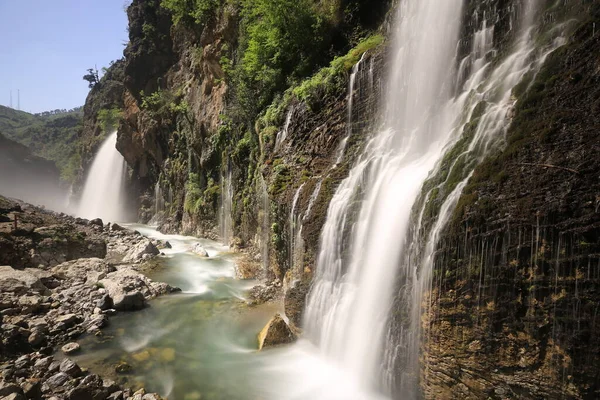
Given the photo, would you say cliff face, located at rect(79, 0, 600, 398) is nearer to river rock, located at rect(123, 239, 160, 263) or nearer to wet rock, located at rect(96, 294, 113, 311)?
river rock, located at rect(123, 239, 160, 263)

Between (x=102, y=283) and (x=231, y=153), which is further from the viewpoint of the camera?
(x=231, y=153)

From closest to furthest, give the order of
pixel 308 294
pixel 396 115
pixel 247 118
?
pixel 308 294 < pixel 396 115 < pixel 247 118

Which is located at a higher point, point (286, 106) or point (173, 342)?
point (286, 106)

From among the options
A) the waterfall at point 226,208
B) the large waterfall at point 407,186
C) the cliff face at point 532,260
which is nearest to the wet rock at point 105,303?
the large waterfall at point 407,186

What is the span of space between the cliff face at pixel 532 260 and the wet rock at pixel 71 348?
8054 mm

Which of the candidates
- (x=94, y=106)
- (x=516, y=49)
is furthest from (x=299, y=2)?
(x=94, y=106)

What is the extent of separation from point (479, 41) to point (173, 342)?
1089 centimetres

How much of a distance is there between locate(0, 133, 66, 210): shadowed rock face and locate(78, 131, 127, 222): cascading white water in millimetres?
18159

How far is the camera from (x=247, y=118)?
17.8 meters

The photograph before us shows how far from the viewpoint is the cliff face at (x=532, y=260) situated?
401cm

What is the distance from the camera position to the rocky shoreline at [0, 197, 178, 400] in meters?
6.67

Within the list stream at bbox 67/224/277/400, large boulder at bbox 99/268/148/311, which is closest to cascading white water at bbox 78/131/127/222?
large boulder at bbox 99/268/148/311

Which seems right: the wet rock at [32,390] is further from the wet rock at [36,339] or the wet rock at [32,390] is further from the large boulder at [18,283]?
the large boulder at [18,283]

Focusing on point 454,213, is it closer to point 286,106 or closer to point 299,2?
point 286,106
